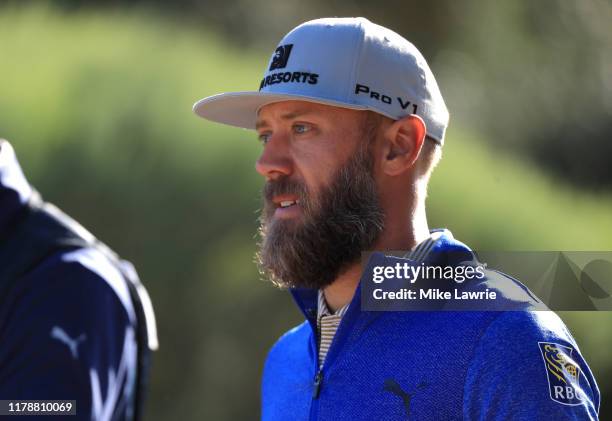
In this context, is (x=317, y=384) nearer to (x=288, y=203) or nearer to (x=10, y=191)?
(x=288, y=203)

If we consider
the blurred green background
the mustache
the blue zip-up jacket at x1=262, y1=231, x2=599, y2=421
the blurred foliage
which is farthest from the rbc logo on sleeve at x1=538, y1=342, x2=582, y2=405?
the blurred foliage

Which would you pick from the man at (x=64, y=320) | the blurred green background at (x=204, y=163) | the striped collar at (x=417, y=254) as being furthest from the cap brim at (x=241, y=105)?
the blurred green background at (x=204, y=163)

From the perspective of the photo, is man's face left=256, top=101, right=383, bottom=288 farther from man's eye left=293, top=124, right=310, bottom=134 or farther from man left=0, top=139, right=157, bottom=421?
man left=0, top=139, right=157, bottom=421

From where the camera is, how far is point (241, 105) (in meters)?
2.69

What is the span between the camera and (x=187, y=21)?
22.0 ft

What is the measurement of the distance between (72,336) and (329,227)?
0.86 metres

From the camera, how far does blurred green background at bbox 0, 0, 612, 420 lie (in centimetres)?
522

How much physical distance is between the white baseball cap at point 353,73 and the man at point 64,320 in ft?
2.52

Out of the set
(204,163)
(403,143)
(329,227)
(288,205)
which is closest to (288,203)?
(288,205)

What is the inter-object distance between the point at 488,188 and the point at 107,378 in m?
4.30

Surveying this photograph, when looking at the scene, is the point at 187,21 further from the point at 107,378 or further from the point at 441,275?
the point at 107,378

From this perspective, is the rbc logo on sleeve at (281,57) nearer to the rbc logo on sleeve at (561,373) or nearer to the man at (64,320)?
the man at (64,320)

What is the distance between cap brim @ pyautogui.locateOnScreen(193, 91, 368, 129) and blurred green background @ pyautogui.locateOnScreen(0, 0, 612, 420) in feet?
8.10

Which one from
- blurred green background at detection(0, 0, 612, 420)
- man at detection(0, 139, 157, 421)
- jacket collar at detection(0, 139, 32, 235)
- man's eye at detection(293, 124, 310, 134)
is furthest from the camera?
blurred green background at detection(0, 0, 612, 420)
